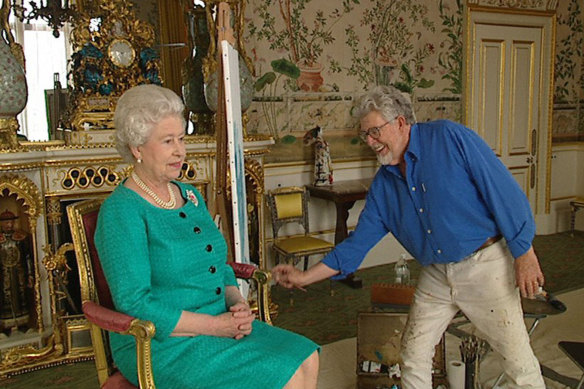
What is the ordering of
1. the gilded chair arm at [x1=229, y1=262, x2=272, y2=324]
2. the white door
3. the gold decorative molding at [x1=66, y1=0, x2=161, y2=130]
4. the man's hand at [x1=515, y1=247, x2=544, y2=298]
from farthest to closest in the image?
the white door < the gold decorative molding at [x1=66, y1=0, x2=161, y2=130] < the gilded chair arm at [x1=229, y1=262, x2=272, y2=324] < the man's hand at [x1=515, y1=247, x2=544, y2=298]

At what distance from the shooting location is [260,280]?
2377 millimetres

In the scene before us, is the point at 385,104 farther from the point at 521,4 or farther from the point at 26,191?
the point at 521,4

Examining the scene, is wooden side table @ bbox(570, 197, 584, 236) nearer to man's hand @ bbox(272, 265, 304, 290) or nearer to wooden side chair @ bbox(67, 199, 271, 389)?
man's hand @ bbox(272, 265, 304, 290)

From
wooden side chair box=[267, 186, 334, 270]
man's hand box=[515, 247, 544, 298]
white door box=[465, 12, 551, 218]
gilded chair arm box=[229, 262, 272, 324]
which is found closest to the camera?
man's hand box=[515, 247, 544, 298]

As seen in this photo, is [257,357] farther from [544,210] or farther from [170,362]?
[544,210]

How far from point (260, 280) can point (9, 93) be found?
1980 mm

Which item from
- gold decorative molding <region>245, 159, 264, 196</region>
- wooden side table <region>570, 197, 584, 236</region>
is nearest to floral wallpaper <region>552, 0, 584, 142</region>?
wooden side table <region>570, 197, 584, 236</region>

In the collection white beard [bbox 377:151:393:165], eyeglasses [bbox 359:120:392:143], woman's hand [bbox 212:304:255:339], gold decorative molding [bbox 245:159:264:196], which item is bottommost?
woman's hand [bbox 212:304:255:339]

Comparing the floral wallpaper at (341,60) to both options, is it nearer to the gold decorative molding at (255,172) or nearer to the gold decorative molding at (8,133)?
the gold decorative molding at (255,172)

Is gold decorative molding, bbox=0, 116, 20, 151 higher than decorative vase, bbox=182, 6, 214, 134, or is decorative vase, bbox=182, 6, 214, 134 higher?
decorative vase, bbox=182, 6, 214, 134

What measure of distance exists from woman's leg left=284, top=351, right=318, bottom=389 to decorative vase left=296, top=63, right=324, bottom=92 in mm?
3418

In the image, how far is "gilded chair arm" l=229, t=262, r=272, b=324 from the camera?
2.37 meters

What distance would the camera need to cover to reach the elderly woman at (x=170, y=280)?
6.04 ft

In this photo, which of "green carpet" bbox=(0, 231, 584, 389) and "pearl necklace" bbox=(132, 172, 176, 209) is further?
"green carpet" bbox=(0, 231, 584, 389)
